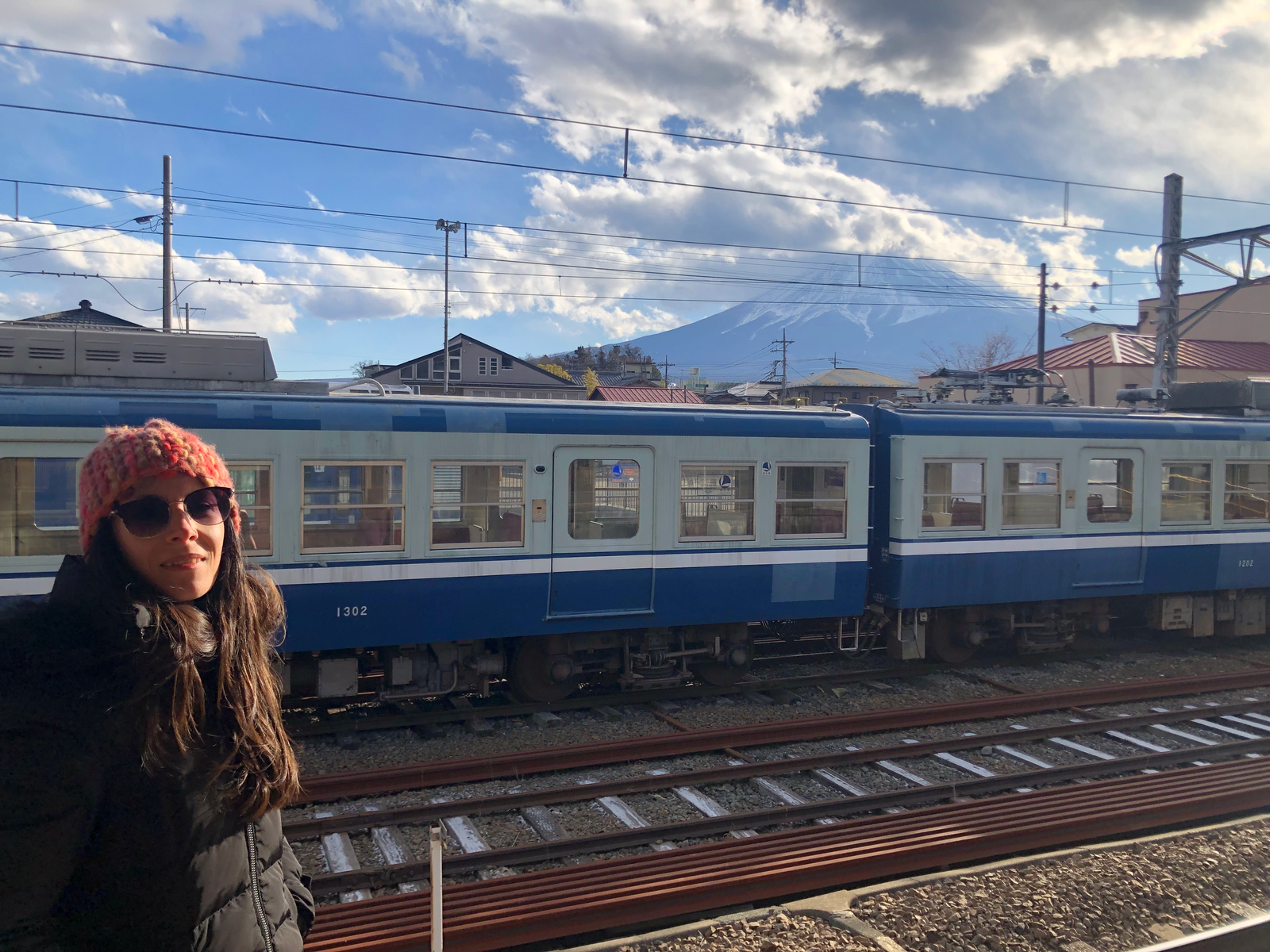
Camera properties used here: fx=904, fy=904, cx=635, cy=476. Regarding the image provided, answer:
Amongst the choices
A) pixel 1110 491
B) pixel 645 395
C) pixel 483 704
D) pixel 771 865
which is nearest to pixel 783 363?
pixel 645 395

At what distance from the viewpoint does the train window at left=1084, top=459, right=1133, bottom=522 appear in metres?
12.2

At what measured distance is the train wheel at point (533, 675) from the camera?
9875mm

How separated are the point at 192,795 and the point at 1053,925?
16.3 feet

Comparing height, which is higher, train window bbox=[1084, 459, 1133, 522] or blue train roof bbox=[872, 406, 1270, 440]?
blue train roof bbox=[872, 406, 1270, 440]

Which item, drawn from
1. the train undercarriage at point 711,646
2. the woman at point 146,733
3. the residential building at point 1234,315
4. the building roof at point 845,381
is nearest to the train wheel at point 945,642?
the train undercarriage at point 711,646

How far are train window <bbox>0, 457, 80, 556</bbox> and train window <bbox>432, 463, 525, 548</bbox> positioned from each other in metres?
3.14

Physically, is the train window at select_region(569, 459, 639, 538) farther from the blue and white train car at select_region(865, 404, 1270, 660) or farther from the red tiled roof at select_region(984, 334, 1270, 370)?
the red tiled roof at select_region(984, 334, 1270, 370)

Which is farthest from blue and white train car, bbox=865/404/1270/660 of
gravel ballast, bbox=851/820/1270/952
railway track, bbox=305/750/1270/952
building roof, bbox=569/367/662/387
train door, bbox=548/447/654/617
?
building roof, bbox=569/367/662/387

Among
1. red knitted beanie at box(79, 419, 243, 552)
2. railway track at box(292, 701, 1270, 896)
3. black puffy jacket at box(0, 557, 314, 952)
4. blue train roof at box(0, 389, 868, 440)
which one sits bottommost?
railway track at box(292, 701, 1270, 896)

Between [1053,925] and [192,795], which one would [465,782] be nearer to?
[1053,925]

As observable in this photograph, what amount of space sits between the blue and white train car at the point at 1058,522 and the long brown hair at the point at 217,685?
9831 mm

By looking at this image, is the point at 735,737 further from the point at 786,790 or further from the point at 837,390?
the point at 837,390

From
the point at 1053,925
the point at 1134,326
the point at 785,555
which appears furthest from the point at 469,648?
the point at 1134,326

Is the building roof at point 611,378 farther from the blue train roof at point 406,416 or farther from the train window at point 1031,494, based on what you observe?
the blue train roof at point 406,416
